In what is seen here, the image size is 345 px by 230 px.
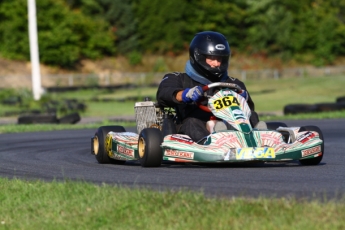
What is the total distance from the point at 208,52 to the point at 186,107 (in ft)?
1.94

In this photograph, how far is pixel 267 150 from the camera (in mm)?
7395

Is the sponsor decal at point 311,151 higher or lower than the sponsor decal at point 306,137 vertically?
lower

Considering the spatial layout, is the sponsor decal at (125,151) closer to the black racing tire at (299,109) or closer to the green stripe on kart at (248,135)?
the green stripe on kart at (248,135)

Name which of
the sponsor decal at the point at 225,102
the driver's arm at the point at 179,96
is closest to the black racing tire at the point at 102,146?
the driver's arm at the point at 179,96

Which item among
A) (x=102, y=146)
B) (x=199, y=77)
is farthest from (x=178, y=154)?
(x=102, y=146)

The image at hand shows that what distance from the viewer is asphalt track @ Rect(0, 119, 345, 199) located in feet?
19.2

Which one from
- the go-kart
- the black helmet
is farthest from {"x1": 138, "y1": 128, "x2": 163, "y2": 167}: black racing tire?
the black helmet

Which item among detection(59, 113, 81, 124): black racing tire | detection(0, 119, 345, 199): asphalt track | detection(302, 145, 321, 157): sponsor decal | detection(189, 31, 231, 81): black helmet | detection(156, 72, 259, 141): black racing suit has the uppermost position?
detection(189, 31, 231, 81): black helmet

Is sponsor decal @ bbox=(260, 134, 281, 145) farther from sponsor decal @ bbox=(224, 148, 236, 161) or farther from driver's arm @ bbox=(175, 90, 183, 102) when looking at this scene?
driver's arm @ bbox=(175, 90, 183, 102)

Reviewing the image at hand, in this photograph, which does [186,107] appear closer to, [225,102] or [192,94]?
[192,94]

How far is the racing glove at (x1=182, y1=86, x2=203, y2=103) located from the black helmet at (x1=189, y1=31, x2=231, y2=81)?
0.52m

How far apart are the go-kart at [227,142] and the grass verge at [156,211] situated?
1.86 meters

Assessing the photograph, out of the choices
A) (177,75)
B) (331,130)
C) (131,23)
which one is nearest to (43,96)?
(331,130)

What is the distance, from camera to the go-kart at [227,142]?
7477mm
